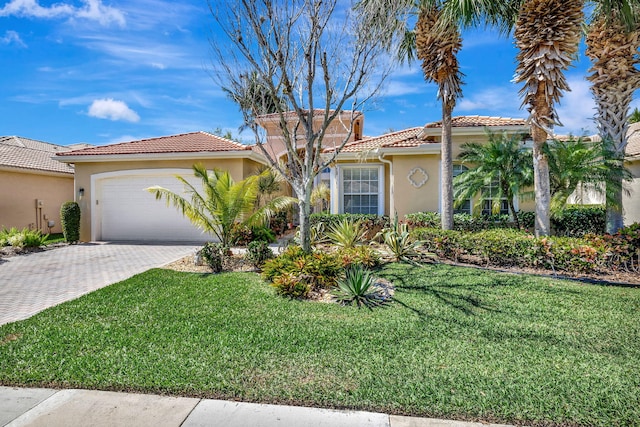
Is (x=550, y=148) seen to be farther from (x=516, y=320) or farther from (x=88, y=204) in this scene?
(x=88, y=204)

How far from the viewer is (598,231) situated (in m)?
11.6

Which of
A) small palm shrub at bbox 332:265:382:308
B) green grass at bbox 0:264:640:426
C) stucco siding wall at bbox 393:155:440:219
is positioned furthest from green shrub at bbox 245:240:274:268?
stucco siding wall at bbox 393:155:440:219

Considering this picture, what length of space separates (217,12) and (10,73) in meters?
8.94

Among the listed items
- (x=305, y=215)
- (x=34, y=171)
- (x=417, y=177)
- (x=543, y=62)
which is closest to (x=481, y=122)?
(x=417, y=177)

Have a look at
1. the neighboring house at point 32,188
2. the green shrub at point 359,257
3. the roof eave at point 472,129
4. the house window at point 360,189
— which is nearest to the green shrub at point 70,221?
the neighboring house at point 32,188

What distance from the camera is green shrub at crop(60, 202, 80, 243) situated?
14.2 metres

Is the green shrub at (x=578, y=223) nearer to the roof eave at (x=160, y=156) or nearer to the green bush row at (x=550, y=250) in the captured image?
the green bush row at (x=550, y=250)

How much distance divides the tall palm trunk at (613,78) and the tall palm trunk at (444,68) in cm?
420

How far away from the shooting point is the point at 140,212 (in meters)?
15.3

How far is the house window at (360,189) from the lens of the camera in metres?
15.0

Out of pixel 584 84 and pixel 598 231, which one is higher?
pixel 584 84

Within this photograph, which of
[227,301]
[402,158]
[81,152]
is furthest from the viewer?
[81,152]

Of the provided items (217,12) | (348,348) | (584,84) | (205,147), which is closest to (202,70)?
(217,12)

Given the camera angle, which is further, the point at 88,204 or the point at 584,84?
the point at 88,204
